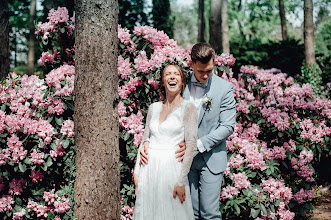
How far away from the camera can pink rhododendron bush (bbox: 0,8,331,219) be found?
337cm

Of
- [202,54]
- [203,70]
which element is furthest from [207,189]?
A: [202,54]

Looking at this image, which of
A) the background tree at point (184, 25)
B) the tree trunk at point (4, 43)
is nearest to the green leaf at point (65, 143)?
the tree trunk at point (4, 43)

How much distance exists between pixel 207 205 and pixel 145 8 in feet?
36.9

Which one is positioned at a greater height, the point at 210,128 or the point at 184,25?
the point at 184,25

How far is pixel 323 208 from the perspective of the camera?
16.1ft

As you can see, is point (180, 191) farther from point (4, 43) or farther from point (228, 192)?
point (4, 43)

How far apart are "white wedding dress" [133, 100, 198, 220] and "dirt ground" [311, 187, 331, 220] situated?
2955 mm

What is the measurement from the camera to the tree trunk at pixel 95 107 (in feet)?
9.91

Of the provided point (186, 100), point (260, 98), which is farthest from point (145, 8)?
point (186, 100)

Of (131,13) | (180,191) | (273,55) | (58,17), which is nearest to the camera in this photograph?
(180,191)

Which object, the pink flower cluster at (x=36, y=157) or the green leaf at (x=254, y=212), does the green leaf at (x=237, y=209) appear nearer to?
the green leaf at (x=254, y=212)

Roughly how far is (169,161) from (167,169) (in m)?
0.07

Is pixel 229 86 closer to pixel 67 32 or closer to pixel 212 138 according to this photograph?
pixel 212 138

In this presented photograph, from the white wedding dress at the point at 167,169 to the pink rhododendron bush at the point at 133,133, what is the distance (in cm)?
66
